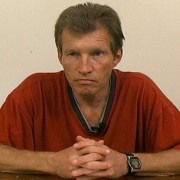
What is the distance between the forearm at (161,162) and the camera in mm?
1375

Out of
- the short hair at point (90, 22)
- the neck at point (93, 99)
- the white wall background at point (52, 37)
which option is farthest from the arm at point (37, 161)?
the white wall background at point (52, 37)

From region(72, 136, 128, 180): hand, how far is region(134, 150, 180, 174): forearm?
0.08 meters

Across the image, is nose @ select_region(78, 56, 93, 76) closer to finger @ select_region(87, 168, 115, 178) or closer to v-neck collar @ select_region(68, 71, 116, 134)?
v-neck collar @ select_region(68, 71, 116, 134)

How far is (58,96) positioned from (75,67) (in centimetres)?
20

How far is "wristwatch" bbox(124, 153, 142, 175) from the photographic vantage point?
52.7 inches

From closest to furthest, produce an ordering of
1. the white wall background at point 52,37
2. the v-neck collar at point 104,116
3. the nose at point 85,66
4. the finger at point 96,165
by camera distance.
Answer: the finger at point 96,165
the nose at point 85,66
the v-neck collar at point 104,116
the white wall background at point 52,37

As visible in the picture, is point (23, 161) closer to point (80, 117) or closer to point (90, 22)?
point (80, 117)

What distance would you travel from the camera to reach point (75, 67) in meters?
1.42

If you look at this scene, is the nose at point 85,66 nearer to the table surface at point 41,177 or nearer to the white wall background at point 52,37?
the table surface at point 41,177

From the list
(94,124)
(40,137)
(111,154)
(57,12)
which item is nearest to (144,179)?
(111,154)

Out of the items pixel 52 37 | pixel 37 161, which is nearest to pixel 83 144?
pixel 37 161

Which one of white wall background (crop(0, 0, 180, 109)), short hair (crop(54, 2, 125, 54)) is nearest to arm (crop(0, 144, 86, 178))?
short hair (crop(54, 2, 125, 54))

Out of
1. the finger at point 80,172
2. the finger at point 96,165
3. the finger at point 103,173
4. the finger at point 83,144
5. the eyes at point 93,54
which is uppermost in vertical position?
the eyes at point 93,54

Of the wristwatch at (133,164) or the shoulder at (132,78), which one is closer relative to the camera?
the wristwatch at (133,164)
